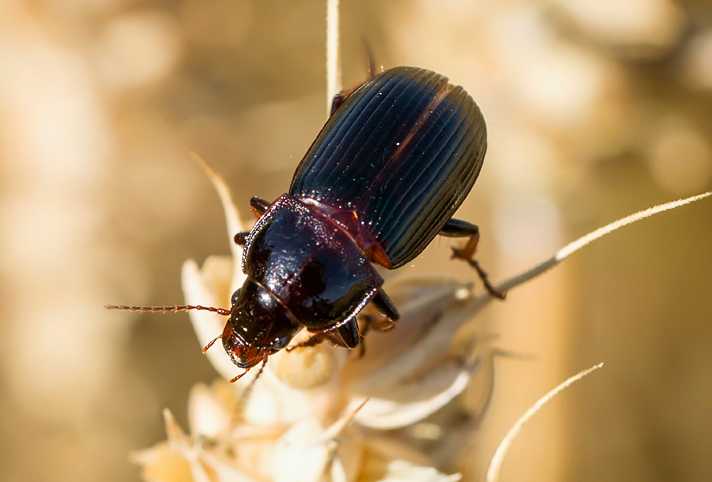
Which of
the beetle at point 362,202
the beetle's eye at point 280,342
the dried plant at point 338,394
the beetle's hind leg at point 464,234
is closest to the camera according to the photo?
the dried plant at point 338,394

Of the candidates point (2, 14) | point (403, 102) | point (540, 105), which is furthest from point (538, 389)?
point (2, 14)

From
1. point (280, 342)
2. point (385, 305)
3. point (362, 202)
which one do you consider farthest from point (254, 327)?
point (362, 202)

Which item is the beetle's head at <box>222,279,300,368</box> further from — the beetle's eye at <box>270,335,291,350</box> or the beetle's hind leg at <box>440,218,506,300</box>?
the beetle's hind leg at <box>440,218,506,300</box>

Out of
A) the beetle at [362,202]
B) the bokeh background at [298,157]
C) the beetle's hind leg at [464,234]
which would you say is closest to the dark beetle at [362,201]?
the beetle at [362,202]

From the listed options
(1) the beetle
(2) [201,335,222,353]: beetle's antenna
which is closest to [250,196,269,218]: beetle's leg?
(1) the beetle

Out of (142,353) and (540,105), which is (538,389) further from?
(142,353)

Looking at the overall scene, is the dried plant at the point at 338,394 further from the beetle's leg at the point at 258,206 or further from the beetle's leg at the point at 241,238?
the beetle's leg at the point at 258,206

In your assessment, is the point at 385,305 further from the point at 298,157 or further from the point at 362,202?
the point at 298,157
